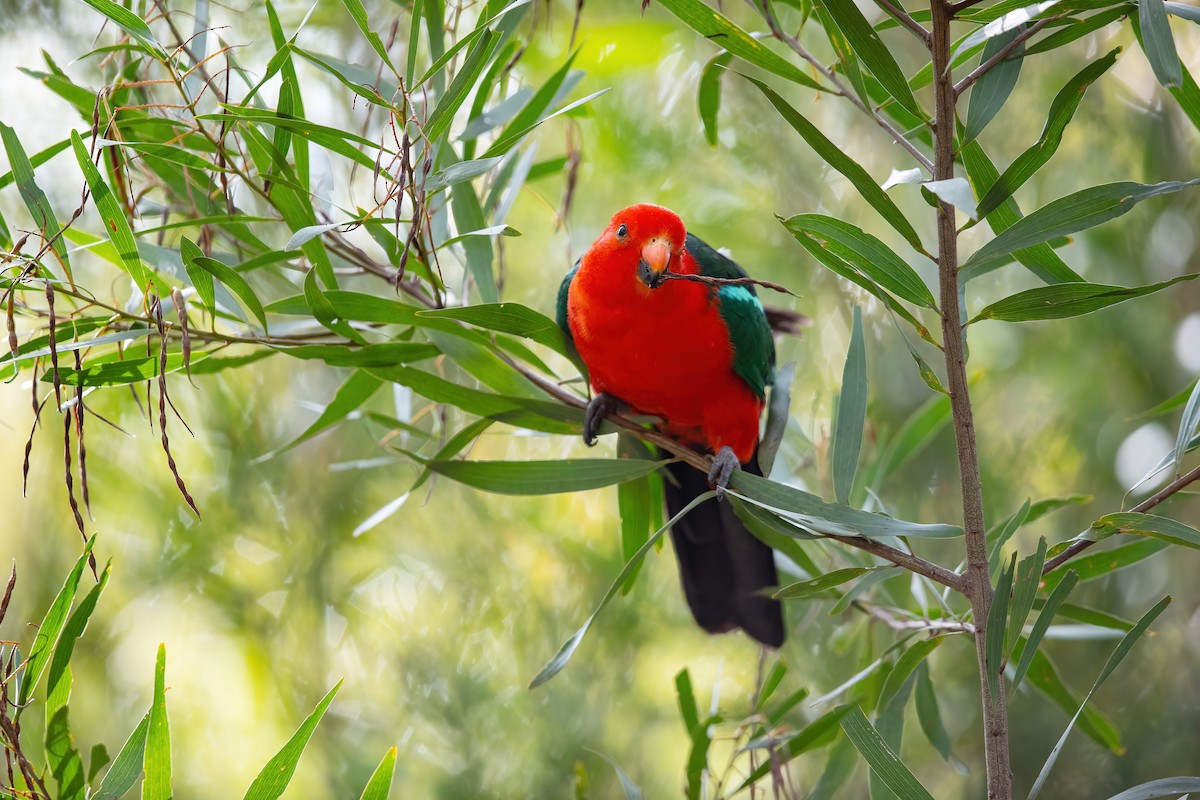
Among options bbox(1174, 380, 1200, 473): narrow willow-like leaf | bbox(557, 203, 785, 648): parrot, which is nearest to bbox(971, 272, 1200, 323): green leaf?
bbox(1174, 380, 1200, 473): narrow willow-like leaf

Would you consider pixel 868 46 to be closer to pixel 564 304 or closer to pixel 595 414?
pixel 595 414

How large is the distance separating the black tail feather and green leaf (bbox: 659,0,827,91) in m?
1.24

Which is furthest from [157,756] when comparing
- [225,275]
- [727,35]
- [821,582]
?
→ [727,35]

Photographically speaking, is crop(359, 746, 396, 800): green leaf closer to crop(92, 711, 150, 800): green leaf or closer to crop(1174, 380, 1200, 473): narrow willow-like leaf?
crop(92, 711, 150, 800): green leaf

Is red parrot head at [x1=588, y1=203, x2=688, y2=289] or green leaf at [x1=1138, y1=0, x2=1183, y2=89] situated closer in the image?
green leaf at [x1=1138, y1=0, x2=1183, y2=89]

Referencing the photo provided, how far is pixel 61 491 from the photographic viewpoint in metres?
2.74

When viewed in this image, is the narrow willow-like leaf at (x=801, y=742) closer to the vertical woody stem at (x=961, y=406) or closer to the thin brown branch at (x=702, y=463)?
the thin brown branch at (x=702, y=463)

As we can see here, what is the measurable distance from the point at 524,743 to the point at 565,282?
4.60 feet

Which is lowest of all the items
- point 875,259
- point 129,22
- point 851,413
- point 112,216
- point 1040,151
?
point 851,413

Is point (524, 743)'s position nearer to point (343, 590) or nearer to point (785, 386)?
point (343, 590)

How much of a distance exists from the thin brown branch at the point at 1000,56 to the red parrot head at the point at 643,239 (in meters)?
0.89

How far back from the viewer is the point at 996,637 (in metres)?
1.25

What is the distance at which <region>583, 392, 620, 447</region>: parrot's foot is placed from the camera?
1843mm

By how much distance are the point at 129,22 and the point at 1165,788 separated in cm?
168
